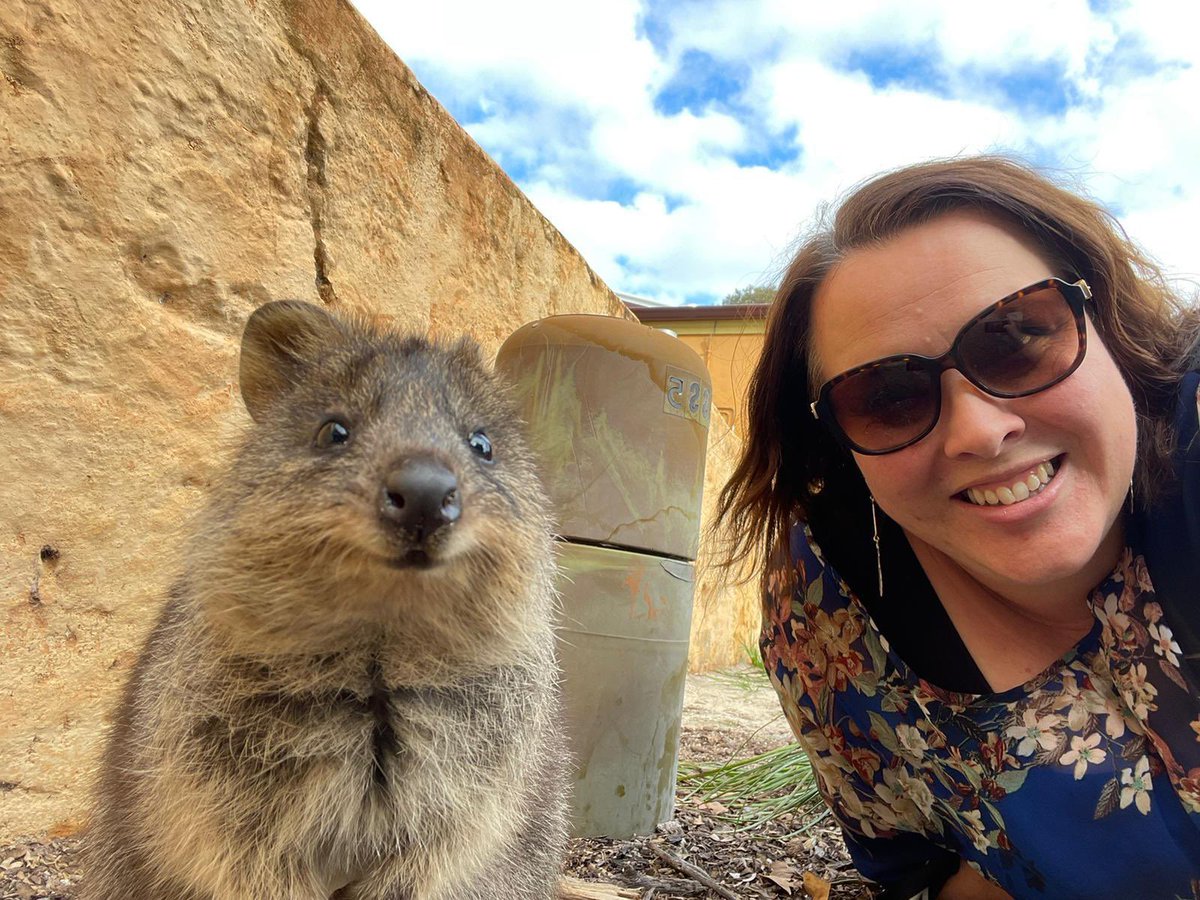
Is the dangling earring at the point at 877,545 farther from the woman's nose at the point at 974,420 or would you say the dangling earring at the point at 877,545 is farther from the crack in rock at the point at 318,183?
the crack in rock at the point at 318,183

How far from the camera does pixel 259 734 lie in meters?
1.67

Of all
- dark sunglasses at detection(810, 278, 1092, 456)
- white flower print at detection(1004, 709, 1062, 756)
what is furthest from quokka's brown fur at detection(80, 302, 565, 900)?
white flower print at detection(1004, 709, 1062, 756)

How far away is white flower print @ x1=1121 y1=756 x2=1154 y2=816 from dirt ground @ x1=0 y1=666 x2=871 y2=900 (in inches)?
46.0

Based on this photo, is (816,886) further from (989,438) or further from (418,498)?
(418,498)

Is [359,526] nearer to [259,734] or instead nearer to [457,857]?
[259,734]

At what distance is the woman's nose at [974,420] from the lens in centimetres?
196

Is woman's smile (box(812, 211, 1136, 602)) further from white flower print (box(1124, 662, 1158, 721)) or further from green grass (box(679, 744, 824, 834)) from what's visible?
green grass (box(679, 744, 824, 834))

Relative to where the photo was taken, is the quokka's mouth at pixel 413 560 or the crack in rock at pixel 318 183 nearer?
the quokka's mouth at pixel 413 560

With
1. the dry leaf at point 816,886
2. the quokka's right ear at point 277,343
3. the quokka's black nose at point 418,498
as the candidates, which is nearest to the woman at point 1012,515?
the dry leaf at point 816,886

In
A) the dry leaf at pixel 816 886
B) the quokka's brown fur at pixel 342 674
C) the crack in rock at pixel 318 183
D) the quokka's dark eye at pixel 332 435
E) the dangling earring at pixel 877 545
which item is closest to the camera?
the quokka's brown fur at pixel 342 674

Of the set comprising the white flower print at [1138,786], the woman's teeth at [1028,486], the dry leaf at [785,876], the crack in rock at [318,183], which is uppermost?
the crack in rock at [318,183]

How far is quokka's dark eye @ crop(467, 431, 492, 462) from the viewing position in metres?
1.92

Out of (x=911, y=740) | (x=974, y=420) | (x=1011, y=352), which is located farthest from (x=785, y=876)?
(x=1011, y=352)

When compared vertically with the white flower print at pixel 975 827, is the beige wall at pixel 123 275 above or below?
above
